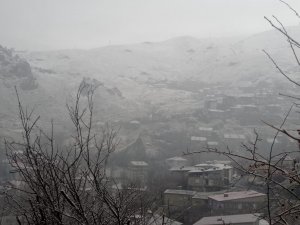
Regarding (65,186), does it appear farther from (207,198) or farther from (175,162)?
(175,162)

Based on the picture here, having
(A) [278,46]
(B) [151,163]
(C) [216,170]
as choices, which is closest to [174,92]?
(A) [278,46]

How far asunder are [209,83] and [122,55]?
132 ft

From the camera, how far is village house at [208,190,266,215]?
3142 centimetres

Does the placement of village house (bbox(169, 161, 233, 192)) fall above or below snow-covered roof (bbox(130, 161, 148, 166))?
above

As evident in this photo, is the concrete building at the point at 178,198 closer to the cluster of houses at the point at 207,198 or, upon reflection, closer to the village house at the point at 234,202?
the cluster of houses at the point at 207,198

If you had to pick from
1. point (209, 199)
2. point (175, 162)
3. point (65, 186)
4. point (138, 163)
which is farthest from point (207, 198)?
point (65, 186)

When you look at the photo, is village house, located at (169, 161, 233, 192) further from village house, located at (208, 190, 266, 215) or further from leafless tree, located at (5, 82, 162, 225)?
leafless tree, located at (5, 82, 162, 225)

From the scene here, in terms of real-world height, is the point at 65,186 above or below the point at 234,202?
above

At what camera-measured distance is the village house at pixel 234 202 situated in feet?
103

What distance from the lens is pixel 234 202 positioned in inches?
1275

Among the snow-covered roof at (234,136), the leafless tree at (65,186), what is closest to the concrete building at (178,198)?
the snow-covered roof at (234,136)

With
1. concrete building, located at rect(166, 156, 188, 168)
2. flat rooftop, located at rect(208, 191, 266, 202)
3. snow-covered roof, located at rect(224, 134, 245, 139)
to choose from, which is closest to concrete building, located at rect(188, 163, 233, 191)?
flat rooftop, located at rect(208, 191, 266, 202)

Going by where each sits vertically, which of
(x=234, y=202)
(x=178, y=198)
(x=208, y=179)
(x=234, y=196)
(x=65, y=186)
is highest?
(x=65, y=186)

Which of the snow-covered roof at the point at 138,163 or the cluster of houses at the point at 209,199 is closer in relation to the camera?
the cluster of houses at the point at 209,199
